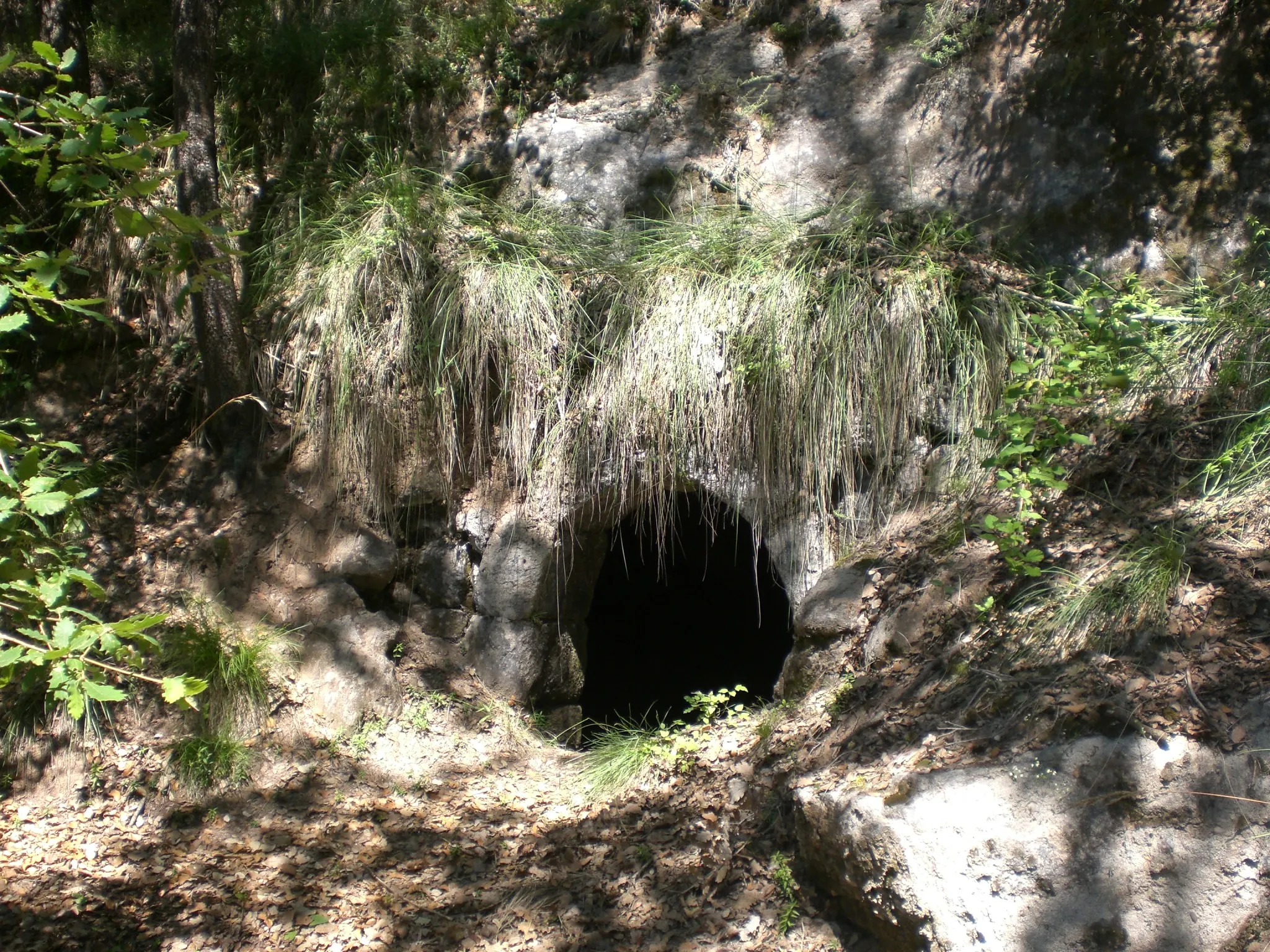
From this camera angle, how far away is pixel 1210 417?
10.6ft

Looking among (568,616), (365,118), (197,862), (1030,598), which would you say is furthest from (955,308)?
(197,862)

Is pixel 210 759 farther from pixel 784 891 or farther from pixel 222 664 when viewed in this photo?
pixel 784 891

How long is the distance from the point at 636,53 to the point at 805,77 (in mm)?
970

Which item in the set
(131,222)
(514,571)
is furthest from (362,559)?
(131,222)

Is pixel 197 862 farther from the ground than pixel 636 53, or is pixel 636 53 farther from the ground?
pixel 636 53

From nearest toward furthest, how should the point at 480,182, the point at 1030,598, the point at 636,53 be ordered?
1. the point at 1030,598
2. the point at 480,182
3. the point at 636,53

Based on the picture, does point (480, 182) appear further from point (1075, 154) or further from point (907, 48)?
point (1075, 154)

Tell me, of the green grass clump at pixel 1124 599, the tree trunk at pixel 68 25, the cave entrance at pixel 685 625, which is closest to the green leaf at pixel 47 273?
the tree trunk at pixel 68 25

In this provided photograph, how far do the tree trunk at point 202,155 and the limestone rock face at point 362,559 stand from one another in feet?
3.15

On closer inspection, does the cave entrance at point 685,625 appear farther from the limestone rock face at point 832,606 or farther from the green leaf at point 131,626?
the green leaf at point 131,626

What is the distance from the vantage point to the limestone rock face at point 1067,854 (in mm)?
2273

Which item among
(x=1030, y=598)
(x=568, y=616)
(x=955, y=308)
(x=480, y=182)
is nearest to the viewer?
(x=1030, y=598)

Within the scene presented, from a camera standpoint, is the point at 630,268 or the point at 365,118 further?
the point at 365,118

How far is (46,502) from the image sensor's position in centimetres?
236
